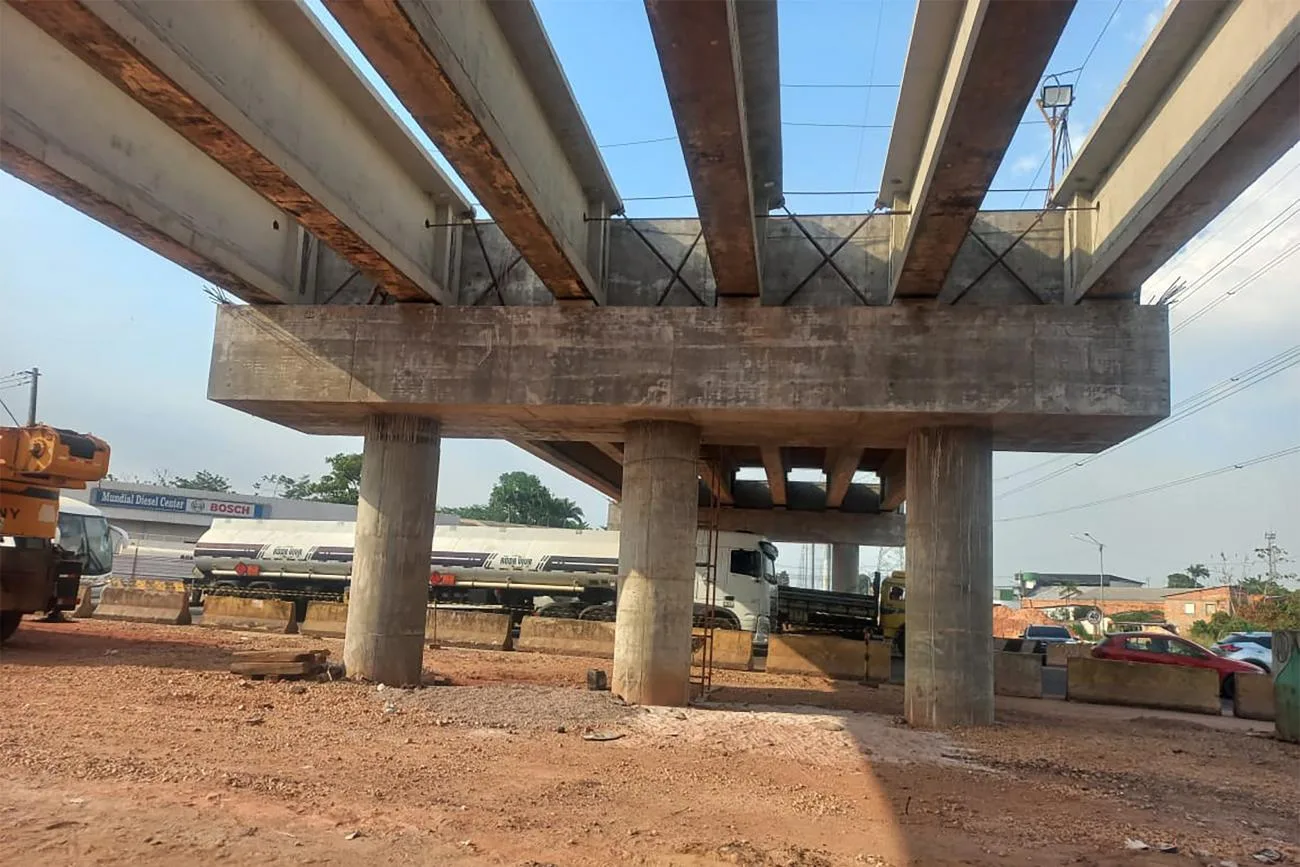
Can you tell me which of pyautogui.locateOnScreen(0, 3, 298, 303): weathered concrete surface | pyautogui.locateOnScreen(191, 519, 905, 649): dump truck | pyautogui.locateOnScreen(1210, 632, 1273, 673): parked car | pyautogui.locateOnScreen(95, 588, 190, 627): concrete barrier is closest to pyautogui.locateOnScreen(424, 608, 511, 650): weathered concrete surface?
pyautogui.locateOnScreen(191, 519, 905, 649): dump truck

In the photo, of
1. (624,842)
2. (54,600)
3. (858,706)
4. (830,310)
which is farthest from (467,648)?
(624,842)

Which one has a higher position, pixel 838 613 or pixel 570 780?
pixel 838 613

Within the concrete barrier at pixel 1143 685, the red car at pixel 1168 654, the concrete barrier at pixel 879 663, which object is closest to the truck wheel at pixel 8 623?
the concrete barrier at pixel 879 663

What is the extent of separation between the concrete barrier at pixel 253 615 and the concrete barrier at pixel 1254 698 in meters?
20.6

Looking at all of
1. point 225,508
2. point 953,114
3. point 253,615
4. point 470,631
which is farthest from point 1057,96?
point 225,508

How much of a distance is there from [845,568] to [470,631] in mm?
18787

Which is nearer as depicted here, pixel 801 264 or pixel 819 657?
pixel 801 264

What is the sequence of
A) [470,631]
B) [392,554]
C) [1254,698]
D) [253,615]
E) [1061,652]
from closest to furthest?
[392,554]
[1254,698]
[470,631]
[253,615]
[1061,652]

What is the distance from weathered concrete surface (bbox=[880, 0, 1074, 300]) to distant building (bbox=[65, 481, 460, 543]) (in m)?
53.1

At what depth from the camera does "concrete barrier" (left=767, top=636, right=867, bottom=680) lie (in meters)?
18.8

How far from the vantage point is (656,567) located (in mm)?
12648

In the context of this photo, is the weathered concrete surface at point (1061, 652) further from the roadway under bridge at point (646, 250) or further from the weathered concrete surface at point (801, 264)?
the weathered concrete surface at point (801, 264)

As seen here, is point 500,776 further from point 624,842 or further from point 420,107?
point 420,107

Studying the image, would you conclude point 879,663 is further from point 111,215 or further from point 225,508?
point 225,508
